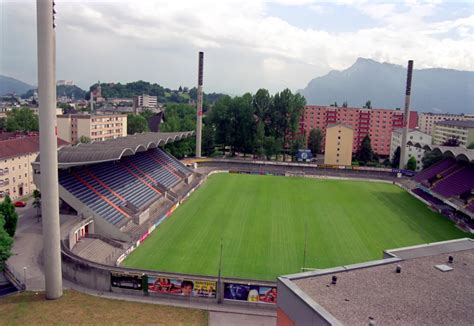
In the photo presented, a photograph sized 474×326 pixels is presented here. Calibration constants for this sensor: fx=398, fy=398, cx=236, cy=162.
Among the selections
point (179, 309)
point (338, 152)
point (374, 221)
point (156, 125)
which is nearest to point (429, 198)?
point (374, 221)

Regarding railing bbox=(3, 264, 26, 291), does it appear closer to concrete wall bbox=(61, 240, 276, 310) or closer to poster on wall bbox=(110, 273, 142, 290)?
concrete wall bbox=(61, 240, 276, 310)

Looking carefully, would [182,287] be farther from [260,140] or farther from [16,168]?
[260,140]

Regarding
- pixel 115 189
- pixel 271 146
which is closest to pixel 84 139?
pixel 271 146

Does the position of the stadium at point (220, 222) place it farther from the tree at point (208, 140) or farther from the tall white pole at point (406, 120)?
the tree at point (208, 140)

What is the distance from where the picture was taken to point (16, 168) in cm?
3431

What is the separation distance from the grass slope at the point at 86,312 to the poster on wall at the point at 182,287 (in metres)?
0.92

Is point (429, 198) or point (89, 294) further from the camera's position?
point (429, 198)

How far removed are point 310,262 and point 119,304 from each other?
10304 millimetres

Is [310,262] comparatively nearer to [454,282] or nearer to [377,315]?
[454,282]

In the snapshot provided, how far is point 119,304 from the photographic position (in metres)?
16.0

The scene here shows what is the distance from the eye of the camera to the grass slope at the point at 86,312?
14430 mm

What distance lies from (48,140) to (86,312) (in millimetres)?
6887

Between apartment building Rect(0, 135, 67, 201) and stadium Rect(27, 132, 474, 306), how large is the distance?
26.9 ft

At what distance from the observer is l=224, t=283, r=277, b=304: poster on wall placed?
1628 centimetres
